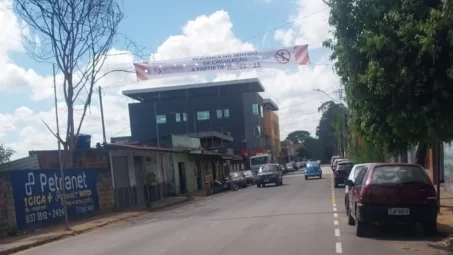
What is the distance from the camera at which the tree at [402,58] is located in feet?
32.9

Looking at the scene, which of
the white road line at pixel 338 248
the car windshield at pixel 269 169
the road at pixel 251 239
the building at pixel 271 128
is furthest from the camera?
the building at pixel 271 128

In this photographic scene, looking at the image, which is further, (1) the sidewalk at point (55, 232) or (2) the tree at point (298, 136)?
(2) the tree at point (298, 136)

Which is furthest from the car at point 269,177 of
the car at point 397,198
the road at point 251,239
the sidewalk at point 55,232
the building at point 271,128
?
the building at point 271,128

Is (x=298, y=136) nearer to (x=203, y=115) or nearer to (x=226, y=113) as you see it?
(x=226, y=113)

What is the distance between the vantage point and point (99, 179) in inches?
1165

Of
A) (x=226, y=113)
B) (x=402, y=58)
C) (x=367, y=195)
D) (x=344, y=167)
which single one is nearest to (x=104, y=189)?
(x=344, y=167)

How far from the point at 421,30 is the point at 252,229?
318 inches

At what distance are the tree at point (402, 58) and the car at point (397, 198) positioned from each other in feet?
4.11

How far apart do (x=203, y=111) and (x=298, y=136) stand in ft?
264

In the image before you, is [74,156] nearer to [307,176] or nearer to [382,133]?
[382,133]

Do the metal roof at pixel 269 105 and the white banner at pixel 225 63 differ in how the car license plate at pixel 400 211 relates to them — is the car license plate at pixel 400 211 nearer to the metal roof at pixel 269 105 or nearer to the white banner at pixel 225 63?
the white banner at pixel 225 63

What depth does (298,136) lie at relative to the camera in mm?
177375

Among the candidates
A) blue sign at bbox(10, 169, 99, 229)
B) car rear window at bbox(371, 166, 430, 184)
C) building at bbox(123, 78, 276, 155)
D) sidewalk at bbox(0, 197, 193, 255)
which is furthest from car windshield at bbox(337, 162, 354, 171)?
building at bbox(123, 78, 276, 155)

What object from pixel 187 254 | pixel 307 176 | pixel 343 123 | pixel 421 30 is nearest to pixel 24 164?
pixel 187 254
